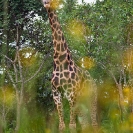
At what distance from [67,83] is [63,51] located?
81 centimetres

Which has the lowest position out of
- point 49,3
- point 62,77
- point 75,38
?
point 62,77

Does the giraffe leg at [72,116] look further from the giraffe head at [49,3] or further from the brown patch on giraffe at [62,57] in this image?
the giraffe head at [49,3]

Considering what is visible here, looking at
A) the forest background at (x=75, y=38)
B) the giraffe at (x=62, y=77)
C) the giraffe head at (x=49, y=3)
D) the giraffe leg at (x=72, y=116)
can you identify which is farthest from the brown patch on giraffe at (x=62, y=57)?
the forest background at (x=75, y=38)

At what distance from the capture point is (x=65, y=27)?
53.3 ft

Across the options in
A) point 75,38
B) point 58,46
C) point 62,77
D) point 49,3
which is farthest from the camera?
point 75,38

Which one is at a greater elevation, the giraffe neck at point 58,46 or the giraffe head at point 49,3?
the giraffe head at point 49,3

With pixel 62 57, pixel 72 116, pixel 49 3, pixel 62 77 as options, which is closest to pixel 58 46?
pixel 62 57

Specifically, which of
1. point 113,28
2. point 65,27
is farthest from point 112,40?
point 65,27

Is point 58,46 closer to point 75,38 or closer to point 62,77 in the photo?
point 62,77

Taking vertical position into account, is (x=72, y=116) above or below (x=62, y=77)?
below

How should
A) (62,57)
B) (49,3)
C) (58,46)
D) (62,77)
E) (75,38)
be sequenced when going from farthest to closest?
1. (75,38)
2. (58,46)
3. (62,57)
4. (62,77)
5. (49,3)

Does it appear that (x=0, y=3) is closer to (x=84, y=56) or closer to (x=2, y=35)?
(x=2, y=35)

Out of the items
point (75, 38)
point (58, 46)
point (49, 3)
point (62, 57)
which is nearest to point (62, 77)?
point (62, 57)

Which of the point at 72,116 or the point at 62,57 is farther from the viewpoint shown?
the point at 62,57
